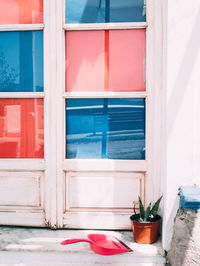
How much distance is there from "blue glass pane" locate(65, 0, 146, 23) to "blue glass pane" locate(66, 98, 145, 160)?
2.52ft

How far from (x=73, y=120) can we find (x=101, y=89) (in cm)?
40

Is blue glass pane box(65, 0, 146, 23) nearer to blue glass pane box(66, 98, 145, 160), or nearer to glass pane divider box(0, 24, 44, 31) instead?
glass pane divider box(0, 24, 44, 31)

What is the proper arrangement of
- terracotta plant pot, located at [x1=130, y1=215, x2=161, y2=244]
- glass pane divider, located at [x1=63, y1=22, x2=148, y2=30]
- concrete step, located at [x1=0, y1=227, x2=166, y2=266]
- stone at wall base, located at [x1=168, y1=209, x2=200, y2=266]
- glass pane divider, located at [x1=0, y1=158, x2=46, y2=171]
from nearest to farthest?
stone at wall base, located at [x1=168, y1=209, x2=200, y2=266]
concrete step, located at [x1=0, y1=227, x2=166, y2=266]
terracotta plant pot, located at [x1=130, y1=215, x2=161, y2=244]
glass pane divider, located at [x1=63, y1=22, x2=148, y2=30]
glass pane divider, located at [x1=0, y1=158, x2=46, y2=171]

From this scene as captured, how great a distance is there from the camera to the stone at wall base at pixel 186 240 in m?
2.21

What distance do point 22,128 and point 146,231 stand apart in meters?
1.52

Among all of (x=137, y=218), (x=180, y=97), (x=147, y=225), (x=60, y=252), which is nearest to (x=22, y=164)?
(x=60, y=252)

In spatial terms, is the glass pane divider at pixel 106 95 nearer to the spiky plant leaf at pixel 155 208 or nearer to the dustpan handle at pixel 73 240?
the spiky plant leaf at pixel 155 208

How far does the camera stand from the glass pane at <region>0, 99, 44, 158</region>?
3.15 metres

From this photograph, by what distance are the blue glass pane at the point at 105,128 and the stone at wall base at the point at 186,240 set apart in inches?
34.4

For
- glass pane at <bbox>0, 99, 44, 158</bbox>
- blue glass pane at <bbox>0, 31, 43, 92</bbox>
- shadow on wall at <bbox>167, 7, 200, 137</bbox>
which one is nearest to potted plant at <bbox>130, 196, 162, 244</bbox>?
shadow on wall at <bbox>167, 7, 200, 137</bbox>

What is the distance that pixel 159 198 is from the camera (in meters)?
2.79

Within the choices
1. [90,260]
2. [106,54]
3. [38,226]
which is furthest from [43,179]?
[106,54]

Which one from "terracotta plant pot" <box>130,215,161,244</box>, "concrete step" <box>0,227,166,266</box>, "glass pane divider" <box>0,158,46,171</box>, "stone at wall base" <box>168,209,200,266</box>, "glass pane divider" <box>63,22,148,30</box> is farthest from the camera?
"glass pane divider" <box>0,158,46,171</box>

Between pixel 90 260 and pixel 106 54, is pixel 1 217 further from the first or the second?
pixel 106 54
